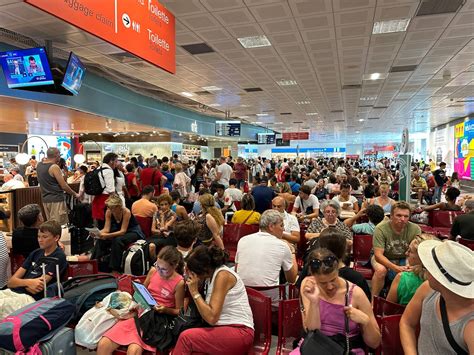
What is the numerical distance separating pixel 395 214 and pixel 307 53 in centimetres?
484

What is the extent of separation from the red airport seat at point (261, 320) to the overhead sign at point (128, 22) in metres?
2.75

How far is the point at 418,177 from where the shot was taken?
38.3 feet

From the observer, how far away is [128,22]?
3740 mm

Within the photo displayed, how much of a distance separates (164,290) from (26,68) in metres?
4.90

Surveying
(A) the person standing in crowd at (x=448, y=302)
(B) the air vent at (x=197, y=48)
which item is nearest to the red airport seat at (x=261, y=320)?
(A) the person standing in crowd at (x=448, y=302)

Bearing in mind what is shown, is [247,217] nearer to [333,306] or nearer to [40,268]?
[40,268]

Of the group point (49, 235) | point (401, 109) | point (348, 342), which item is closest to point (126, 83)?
point (49, 235)

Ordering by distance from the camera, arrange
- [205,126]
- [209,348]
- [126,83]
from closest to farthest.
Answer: [209,348], [126,83], [205,126]

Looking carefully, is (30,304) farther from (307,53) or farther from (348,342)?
(307,53)

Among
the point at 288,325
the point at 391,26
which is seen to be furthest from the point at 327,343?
the point at 391,26

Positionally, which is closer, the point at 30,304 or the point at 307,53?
the point at 30,304

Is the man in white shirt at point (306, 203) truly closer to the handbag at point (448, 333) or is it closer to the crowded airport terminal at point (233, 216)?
the crowded airport terminal at point (233, 216)

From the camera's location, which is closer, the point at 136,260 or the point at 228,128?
the point at 136,260

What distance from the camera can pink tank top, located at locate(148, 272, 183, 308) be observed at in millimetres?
2861
